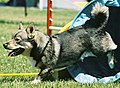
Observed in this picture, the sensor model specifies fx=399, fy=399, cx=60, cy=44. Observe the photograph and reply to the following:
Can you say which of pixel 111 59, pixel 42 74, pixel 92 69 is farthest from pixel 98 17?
pixel 42 74

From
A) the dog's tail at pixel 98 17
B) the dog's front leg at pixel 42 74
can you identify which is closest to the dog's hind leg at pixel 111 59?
the dog's tail at pixel 98 17

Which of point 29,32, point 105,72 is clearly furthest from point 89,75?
point 29,32

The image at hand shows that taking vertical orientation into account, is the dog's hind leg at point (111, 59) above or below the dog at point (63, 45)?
below

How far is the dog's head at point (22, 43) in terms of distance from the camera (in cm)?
585

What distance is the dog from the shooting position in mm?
5938

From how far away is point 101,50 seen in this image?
6.54 m

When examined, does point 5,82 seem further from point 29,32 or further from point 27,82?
point 29,32

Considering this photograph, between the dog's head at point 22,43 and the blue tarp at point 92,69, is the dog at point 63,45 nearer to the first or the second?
the dog's head at point 22,43

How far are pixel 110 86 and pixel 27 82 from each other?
123 centimetres

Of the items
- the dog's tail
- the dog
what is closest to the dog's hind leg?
the dog

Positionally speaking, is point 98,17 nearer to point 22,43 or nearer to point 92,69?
point 92,69

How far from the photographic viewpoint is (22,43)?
5871 mm

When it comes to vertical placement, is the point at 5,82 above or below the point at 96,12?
below

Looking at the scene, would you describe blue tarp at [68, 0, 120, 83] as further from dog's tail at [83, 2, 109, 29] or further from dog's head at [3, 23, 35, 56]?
dog's head at [3, 23, 35, 56]
